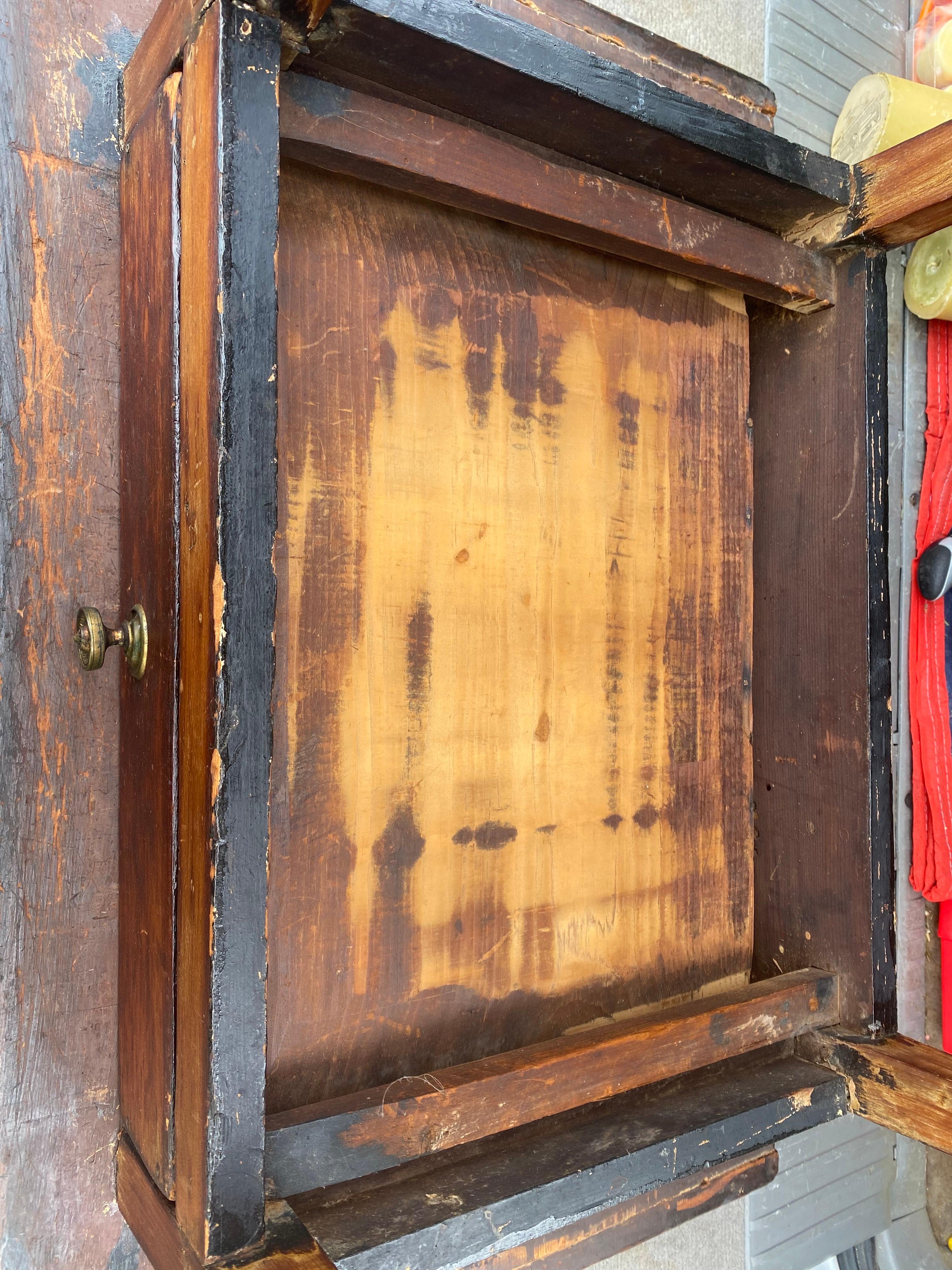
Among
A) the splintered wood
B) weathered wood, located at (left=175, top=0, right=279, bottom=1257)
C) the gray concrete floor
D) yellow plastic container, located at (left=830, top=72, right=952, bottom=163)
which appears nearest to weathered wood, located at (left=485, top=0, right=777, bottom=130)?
yellow plastic container, located at (left=830, top=72, right=952, bottom=163)

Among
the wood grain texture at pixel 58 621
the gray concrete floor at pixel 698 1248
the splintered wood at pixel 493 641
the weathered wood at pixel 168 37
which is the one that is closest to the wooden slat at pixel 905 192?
the splintered wood at pixel 493 641

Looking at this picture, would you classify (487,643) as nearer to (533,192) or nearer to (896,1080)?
(533,192)

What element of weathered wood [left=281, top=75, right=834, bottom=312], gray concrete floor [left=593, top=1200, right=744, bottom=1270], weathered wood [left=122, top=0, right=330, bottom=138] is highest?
weathered wood [left=122, top=0, right=330, bottom=138]

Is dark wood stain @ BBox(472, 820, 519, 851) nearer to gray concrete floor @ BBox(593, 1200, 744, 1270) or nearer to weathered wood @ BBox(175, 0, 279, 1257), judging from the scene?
weathered wood @ BBox(175, 0, 279, 1257)

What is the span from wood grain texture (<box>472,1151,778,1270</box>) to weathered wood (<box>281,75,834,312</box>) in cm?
97

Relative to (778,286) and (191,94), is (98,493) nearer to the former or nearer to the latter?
(191,94)

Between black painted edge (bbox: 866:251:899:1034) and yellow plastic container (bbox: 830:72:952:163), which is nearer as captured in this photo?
black painted edge (bbox: 866:251:899:1034)

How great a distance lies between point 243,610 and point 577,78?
1.70 feet

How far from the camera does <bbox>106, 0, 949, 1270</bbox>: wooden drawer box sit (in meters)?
0.59

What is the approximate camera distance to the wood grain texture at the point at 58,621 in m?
0.73

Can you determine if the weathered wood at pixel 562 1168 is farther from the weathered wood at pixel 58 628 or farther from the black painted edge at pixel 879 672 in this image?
the weathered wood at pixel 58 628

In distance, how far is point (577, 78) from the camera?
0.72 m

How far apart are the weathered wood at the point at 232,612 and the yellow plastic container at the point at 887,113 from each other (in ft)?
3.51

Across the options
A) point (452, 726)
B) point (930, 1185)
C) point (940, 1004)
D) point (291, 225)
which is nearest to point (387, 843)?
point (452, 726)
